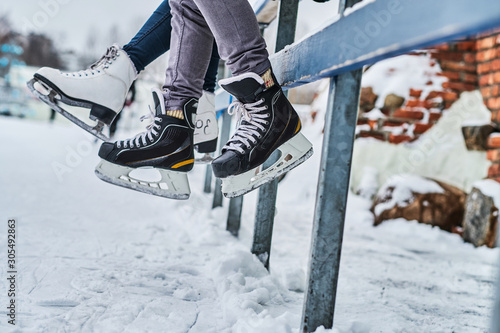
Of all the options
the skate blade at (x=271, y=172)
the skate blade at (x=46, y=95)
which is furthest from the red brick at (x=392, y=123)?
the skate blade at (x=46, y=95)

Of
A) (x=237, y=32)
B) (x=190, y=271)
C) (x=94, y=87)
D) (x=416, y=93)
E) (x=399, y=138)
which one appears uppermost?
(x=416, y=93)

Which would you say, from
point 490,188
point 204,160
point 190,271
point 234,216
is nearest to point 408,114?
point 490,188

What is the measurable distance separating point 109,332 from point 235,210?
98cm

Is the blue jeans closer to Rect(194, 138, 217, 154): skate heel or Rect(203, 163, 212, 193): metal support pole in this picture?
Rect(194, 138, 217, 154): skate heel

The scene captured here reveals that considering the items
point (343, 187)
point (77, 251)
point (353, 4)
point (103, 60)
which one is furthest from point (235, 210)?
point (353, 4)

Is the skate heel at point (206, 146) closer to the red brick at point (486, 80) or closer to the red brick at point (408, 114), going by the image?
the red brick at point (408, 114)

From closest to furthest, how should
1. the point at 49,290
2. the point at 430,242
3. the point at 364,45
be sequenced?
the point at 364,45 → the point at 49,290 → the point at 430,242

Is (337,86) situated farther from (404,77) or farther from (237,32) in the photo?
(404,77)

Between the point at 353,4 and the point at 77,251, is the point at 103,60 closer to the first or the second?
the point at 77,251

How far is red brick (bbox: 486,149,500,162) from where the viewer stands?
7.34 feet

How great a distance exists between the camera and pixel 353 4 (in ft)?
2.24

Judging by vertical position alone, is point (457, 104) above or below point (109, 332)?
above

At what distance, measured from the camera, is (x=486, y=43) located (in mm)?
2529

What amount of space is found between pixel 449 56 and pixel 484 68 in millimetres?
266
